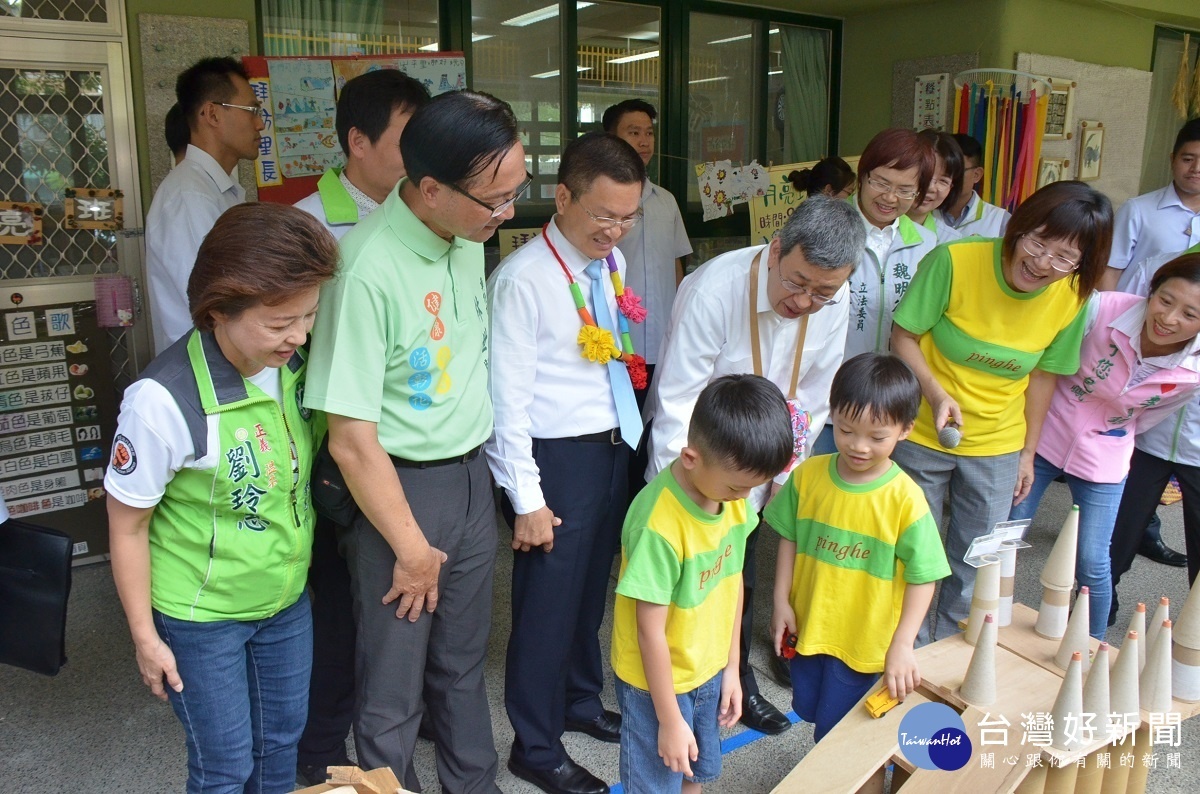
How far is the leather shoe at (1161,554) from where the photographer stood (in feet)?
12.0

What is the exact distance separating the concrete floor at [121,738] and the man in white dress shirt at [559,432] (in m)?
0.28

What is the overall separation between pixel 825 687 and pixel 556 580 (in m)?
0.66

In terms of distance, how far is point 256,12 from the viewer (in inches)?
143

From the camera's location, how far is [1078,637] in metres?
1.87

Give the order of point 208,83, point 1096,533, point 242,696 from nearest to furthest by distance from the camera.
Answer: point 242,696 < point 1096,533 < point 208,83

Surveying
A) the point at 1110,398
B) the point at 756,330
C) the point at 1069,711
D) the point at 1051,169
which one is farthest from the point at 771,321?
the point at 1051,169

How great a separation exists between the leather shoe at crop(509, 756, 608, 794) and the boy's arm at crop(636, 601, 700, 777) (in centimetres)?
63

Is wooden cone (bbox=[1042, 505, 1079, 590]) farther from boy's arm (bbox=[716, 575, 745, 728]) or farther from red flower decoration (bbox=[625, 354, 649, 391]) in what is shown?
red flower decoration (bbox=[625, 354, 649, 391])

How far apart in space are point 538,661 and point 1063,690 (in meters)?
1.14

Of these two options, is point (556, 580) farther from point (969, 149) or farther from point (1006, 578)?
point (969, 149)

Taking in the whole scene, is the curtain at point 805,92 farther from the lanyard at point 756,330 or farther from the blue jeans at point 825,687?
the blue jeans at point 825,687

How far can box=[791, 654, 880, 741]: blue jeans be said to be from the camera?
1909mm

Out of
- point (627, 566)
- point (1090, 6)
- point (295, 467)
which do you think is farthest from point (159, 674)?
point (1090, 6)

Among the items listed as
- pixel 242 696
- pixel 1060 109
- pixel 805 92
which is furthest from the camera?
pixel 805 92
